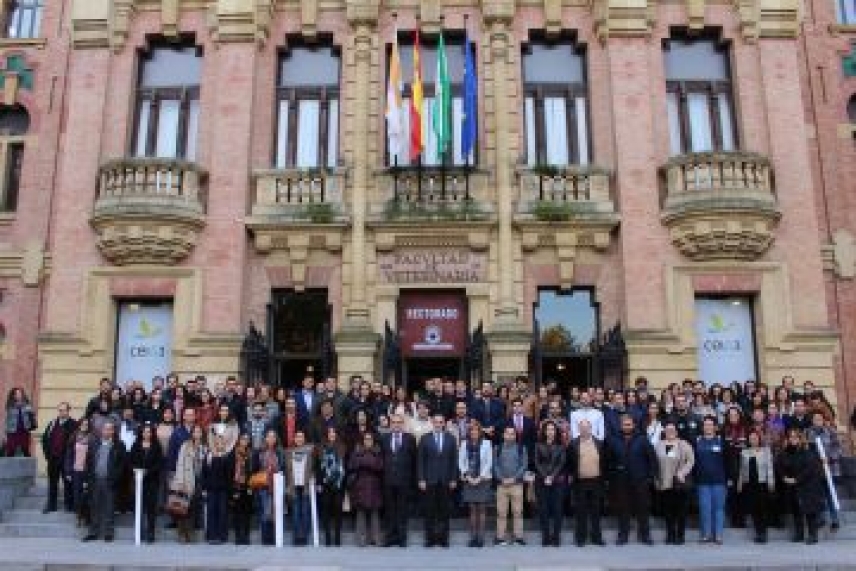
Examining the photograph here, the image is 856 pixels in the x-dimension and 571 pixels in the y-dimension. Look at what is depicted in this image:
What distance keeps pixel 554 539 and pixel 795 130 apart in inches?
444

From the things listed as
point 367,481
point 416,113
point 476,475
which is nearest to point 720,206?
point 416,113

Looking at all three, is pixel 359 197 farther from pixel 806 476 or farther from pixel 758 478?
pixel 806 476

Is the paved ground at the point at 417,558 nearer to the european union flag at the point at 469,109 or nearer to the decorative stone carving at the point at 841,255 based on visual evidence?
the decorative stone carving at the point at 841,255

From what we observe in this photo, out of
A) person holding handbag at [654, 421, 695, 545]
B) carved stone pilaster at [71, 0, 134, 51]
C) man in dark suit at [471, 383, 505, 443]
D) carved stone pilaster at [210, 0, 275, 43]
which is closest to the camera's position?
person holding handbag at [654, 421, 695, 545]

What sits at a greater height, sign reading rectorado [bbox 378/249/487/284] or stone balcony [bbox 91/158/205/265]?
stone balcony [bbox 91/158/205/265]

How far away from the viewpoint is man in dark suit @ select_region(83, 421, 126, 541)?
12695mm

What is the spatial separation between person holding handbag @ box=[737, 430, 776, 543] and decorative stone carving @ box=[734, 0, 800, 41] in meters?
10.3

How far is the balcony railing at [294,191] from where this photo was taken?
59.0ft

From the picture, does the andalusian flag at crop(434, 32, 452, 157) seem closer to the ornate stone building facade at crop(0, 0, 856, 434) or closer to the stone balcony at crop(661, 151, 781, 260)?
the ornate stone building facade at crop(0, 0, 856, 434)

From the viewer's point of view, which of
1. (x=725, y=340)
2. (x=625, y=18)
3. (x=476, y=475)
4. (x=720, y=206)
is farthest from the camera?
(x=625, y=18)

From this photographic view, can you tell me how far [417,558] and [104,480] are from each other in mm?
5131

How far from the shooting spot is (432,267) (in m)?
18.0

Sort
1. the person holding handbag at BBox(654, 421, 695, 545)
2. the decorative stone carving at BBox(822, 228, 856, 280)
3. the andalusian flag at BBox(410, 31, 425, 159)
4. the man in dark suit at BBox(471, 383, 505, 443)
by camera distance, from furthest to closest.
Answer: the decorative stone carving at BBox(822, 228, 856, 280) < the andalusian flag at BBox(410, 31, 425, 159) < the man in dark suit at BBox(471, 383, 505, 443) < the person holding handbag at BBox(654, 421, 695, 545)

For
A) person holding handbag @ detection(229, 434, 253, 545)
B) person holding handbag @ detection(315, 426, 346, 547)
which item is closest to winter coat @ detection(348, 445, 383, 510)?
person holding handbag @ detection(315, 426, 346, 547)
